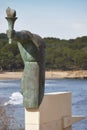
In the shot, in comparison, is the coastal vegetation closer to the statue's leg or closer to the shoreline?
the shoreline

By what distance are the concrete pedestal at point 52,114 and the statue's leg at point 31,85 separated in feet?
0.64

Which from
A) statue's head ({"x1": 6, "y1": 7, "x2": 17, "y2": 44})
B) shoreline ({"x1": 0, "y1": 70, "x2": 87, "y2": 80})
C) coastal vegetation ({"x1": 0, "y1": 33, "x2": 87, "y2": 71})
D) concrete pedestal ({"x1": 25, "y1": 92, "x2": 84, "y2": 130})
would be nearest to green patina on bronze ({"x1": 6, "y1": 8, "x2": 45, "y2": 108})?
concrete pedestal ({"x1": 25, "y1": 92, "x2": 84, "y2": 130})

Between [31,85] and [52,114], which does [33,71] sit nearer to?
[31,85]

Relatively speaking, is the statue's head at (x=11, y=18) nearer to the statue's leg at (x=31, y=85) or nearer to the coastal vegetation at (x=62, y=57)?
the statue's leg at (x=31, y=85)

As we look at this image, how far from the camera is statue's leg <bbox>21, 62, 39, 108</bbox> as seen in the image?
22.9 feet

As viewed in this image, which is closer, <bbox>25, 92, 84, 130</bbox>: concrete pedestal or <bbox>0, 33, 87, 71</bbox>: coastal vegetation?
<bbox>25, 92, 84, 130</bbox>: concrete pedestal

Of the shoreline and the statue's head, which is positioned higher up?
the statue's head

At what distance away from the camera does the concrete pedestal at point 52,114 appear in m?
7.21

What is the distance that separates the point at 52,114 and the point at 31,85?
0.84 meters

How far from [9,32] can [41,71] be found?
921mm

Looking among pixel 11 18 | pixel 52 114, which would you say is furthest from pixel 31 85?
pixel 11 18

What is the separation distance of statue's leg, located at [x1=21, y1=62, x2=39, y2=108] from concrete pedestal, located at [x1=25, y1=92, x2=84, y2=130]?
0.19 metres

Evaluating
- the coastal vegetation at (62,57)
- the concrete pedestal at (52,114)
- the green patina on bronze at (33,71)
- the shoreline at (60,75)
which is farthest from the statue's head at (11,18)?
the shoreline at (60,75)

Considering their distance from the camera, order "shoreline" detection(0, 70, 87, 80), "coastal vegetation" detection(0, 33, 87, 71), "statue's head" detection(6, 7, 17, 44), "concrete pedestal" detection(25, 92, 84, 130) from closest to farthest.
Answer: "statue's head" detection(6, 7, 17, 44)
"concrete pedestal" detection(25, 92, 84, 130)
"coastal vegetation" detection(0, 33, 87, 71)
"shoreline" detection(0, 70, 87, 80)
